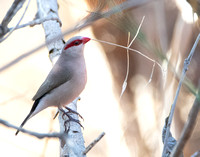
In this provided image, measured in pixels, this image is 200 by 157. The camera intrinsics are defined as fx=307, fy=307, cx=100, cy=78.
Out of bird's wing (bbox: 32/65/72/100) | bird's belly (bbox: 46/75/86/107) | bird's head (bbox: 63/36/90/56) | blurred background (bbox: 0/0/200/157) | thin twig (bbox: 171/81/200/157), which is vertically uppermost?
thin twig (bbox: 171/81/200/157)

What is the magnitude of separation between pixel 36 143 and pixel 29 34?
1.55 m

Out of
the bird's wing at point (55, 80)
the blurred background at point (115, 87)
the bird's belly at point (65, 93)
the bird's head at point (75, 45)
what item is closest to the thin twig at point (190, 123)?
the bird's belly at point (65, 93)

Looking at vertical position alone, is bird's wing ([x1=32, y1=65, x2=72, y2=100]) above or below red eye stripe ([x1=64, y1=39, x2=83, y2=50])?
below

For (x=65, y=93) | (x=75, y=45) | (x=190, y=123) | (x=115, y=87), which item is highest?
(x=190, y=123)

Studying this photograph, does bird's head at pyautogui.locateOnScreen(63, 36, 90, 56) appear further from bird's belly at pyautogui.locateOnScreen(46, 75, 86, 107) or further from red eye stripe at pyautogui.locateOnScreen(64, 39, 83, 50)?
bird's belly at pyautogui.locateOnScreen(46, 75, 86, 107)

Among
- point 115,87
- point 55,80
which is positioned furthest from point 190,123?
point 115,87

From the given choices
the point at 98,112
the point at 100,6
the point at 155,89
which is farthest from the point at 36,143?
the point at 100,6

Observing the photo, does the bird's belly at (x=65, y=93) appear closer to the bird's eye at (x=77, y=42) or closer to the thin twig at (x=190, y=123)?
the bird's eye at (x=77, y=42)

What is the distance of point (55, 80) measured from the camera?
2.42 meters

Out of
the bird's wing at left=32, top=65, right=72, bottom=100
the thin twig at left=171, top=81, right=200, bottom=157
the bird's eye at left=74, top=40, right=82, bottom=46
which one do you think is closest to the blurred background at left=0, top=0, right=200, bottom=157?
the bird's eye at left=74, top=40, right=82, bottom=46

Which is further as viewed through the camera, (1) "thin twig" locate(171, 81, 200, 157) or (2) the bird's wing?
(2) the bird's wing

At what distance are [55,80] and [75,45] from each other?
34 cm

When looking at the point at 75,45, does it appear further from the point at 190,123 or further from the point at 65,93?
the point at 190,123

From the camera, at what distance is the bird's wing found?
94.0 inches
